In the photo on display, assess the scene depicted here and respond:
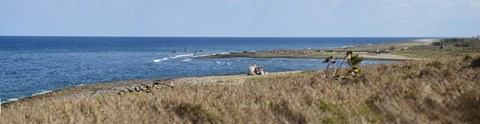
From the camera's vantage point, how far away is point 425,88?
28.1 feet

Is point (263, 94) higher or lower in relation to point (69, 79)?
higher

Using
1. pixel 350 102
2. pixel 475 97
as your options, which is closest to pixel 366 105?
pixel 350 102

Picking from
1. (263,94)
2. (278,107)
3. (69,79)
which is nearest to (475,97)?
(278,107)

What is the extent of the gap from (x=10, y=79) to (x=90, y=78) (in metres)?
8.50

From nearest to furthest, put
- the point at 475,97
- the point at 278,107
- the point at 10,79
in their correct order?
1. the point at 475,97
2. the point at 278,107
3. the point at 10,79

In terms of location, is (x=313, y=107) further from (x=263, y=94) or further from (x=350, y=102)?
(x=263, y=94)

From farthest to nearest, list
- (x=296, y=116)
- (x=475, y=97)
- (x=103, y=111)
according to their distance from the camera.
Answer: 1. (x=103, y=111)
2. (x=296, y=116)
3. (x=475, y=97)

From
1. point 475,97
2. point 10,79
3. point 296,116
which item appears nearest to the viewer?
point 475,97

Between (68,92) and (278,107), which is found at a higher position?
(278,107)

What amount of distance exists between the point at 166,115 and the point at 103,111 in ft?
5.47

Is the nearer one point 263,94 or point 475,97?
point 475,97

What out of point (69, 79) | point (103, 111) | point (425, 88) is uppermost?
point (425, 88)

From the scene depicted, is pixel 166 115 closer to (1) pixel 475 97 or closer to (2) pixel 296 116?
(2) pixel 296 116

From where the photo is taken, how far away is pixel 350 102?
8758 mm
